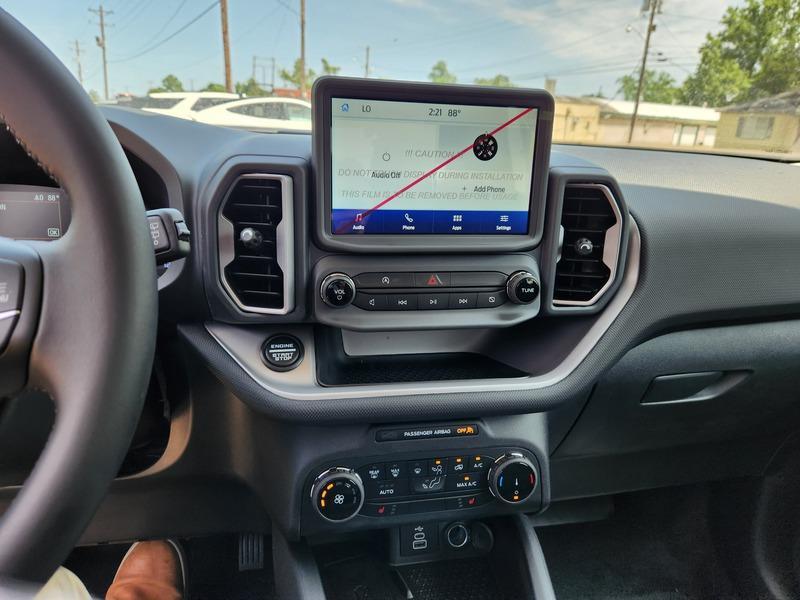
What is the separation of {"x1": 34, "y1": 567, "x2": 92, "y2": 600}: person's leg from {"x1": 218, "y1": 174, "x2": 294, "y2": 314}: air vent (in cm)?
52

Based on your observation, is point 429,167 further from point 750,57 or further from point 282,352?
point 750,57

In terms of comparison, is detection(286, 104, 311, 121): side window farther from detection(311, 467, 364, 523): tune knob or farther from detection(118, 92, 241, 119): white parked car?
detection(311, 467, 364, 523): tune knob

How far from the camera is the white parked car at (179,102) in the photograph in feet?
4.32

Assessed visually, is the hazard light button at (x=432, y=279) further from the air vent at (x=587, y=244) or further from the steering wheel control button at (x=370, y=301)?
the air vent at (x=587, y=244)

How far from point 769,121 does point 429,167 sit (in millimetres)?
1133

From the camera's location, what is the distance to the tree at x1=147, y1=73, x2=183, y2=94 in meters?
1.40

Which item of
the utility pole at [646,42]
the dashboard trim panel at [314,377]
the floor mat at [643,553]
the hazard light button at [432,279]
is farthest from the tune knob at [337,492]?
the utility pole at [646,42]

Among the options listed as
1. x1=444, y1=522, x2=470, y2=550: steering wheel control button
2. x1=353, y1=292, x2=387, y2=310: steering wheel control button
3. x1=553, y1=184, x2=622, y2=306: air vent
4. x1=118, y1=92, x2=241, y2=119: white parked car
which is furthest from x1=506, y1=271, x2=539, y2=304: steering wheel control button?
x1=118, y1=92, x2=241, y2=119: white parked car

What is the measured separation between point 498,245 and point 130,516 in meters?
1.05

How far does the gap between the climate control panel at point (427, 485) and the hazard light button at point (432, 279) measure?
13.9 inches

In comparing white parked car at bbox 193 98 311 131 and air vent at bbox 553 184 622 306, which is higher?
white parked car at bbox 193 98 311 131

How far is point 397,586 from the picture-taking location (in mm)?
1401

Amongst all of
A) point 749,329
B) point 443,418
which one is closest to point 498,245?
point 443,418

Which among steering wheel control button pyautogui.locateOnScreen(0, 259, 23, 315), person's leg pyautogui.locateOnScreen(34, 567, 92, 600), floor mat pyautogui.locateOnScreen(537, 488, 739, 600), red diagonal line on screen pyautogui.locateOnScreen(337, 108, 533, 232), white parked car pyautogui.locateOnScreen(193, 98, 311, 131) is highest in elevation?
white parked car pyautogui.locateOnScreen(193, 98, 311, 131)
